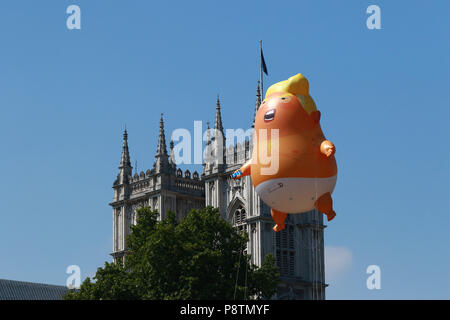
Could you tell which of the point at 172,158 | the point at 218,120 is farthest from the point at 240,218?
the point at 172,158

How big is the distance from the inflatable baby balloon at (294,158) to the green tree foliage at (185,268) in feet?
71.4

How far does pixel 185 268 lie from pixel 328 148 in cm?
2633

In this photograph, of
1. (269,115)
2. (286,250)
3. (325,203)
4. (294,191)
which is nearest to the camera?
(294,191)

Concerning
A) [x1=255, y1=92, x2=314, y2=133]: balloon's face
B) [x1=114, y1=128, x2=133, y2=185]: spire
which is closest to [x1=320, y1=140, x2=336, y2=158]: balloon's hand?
[x1=255, y1=92, x2=314, y2=133]: balloon's face

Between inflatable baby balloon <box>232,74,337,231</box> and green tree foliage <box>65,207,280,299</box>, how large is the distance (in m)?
21.8

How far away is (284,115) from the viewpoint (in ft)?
120

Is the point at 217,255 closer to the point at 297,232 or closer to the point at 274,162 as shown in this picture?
the point at 297,232

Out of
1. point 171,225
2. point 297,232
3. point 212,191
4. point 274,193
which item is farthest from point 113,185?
point 274,193

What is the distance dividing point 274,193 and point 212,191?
44.9m

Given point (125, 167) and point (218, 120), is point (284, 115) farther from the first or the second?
point (125, 167)

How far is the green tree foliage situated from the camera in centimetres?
6059

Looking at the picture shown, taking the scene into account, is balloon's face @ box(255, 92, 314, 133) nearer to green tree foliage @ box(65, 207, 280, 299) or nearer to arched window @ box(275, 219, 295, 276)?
green tree foliage @ box(65, 207, 280, 299)

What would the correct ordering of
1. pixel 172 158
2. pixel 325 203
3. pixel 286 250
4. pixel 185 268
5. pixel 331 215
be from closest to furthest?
1. pixel 325 203
2. pixel 331 215
3. pixel 185 268
4. pixel 286 250
5. pixel 172 158

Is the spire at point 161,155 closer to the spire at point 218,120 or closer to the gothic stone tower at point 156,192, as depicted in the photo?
the gothic stone tower at point 156,192
